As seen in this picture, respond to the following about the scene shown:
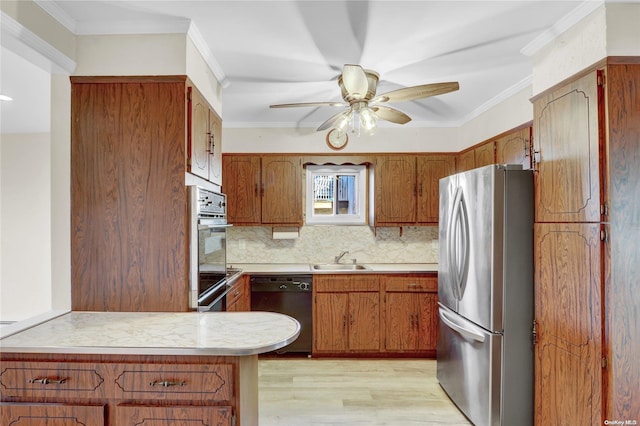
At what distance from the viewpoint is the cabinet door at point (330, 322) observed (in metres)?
3.55

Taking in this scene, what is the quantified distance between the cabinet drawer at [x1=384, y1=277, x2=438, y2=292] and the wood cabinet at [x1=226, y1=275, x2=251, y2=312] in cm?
138

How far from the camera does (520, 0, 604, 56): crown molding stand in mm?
1799

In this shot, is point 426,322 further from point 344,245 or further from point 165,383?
point 165,383

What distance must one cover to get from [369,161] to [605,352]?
2742mm

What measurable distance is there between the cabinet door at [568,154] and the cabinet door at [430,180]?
5.67ft

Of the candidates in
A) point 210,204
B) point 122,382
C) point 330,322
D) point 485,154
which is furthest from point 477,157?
point 122,382

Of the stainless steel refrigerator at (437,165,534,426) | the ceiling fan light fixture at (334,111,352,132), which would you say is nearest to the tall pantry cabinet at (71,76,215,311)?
the ceiling fan light fixture at (334,111,352,132)

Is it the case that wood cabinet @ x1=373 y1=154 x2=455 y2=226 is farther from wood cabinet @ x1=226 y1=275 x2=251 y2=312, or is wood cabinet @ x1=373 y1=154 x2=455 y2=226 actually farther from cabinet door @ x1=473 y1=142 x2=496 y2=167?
wood cabinet @ x1=226 y1=275 x2=251 y2=312

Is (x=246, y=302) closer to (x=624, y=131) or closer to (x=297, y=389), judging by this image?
(x=297, y=389)

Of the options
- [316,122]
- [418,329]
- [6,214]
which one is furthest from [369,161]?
[6,214]

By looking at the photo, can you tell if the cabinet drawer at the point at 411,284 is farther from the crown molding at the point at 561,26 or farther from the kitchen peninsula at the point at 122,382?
the kitchen peninsula at the point at 122,382

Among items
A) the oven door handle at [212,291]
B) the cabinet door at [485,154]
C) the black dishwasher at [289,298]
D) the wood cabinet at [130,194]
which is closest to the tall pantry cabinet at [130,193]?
the wood cabinet at [130,194]

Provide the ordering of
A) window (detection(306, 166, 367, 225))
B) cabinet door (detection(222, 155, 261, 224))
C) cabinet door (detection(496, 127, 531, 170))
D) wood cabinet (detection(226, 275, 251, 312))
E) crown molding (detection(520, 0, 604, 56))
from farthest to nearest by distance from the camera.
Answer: window (detection(306, 166, 367, 225)) < cabinet door (detection(222, 155, 261, 224)) < wood cabinet (detection(226, 275, 251, 312)) < cabinet door (detection(496, 127, 531, 170)) < crown molding (detection(520, 0, 604, 56))

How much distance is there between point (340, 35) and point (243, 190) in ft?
7.14
